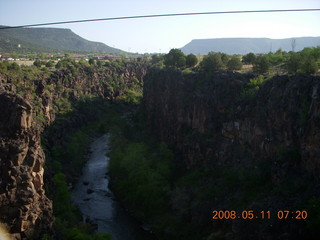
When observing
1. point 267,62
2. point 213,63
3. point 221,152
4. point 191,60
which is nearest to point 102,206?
point 221,152

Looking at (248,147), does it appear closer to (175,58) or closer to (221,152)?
(221,152)

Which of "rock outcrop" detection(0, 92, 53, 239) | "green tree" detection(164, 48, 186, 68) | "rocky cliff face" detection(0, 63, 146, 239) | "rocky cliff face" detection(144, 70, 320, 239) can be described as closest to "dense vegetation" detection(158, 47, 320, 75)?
"green tree" detection(164, 48, 186, 68)

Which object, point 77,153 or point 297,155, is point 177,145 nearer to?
point 77,153

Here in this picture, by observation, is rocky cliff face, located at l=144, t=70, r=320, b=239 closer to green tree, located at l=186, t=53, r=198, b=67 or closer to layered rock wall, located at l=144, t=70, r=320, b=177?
layered rock wall, located at l=144, t=70, r=320, b=177

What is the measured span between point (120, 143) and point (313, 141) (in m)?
32.7

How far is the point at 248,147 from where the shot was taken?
35.2m

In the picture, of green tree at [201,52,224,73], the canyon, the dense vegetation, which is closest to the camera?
the canyon

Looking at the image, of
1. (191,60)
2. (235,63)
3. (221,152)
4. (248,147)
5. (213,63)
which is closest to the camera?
(248,147)
